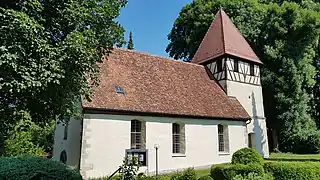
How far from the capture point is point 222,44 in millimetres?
22109

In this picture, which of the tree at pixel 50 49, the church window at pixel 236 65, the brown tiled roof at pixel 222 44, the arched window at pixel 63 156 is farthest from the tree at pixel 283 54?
the arched window at pixel 63 156

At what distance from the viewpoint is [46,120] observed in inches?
458

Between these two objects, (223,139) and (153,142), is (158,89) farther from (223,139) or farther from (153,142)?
(223,139)

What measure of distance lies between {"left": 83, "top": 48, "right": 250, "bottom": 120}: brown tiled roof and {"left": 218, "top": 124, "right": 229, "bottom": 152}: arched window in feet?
3.20

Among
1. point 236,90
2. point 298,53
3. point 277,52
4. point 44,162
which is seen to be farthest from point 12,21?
point 298,53

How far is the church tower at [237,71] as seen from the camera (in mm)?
21328

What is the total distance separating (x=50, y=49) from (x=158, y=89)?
28.4 ft

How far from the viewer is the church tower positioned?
21.3 meters

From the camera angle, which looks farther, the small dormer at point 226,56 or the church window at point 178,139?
the small dormer at point 226,56

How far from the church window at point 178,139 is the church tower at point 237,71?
606 cm

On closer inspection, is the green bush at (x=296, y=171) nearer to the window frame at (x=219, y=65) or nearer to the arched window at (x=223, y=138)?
the arched window at (x=223, y=138)

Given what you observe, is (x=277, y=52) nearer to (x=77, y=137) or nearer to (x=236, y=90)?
(x=236, y=90)

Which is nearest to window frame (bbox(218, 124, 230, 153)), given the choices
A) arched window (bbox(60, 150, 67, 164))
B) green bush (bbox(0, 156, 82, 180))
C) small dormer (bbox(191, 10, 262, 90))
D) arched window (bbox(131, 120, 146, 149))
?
small dormer (bbox(191, 10, 262, 90))

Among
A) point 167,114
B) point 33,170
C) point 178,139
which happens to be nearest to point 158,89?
point 167,114
